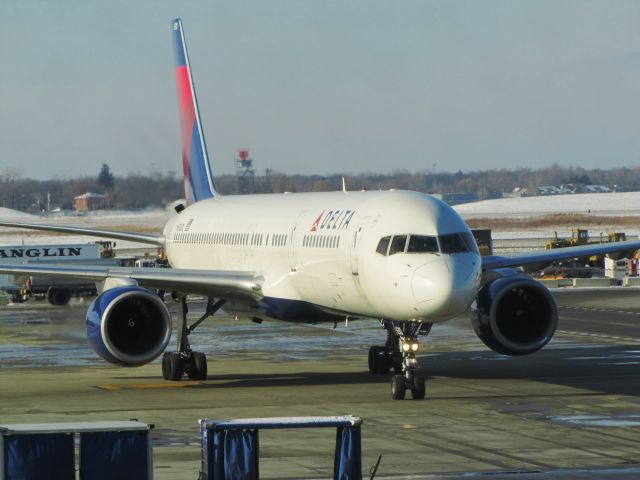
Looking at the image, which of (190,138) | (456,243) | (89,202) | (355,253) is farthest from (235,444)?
(89,202)

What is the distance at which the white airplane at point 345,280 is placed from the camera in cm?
2367

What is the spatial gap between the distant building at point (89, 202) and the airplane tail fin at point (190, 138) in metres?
32.2

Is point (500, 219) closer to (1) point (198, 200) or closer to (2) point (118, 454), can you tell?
(1) point (198, 200)

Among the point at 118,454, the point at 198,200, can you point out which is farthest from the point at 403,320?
the point at 198,200

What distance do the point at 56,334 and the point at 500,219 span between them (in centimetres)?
10515

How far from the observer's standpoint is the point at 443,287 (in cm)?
2278

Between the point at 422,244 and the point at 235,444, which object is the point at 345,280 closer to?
the point at 422,244

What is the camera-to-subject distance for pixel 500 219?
144 meters

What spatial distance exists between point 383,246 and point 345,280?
1.67m

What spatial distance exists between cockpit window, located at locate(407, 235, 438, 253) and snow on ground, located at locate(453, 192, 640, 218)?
124 metres

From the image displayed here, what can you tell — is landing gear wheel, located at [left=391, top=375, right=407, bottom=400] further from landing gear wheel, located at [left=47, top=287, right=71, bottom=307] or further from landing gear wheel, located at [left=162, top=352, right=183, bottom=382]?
landing gear wheel, located at [left=47, top=287, right=71, bottom=307]

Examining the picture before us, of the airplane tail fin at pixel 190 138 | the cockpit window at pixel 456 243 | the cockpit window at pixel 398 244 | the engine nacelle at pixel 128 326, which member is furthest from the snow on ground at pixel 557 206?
the cockpit window at pixel 398 244

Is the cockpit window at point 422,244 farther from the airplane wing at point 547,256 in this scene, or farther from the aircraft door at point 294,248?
the airplane wing at point 547,256

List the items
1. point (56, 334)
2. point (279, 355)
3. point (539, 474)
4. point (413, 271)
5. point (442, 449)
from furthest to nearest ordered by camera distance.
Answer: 1. point (56, 334)
2. point (279, 355)
3. point (413, 271)
4. point (442, 449)
5. point (539, 474)
